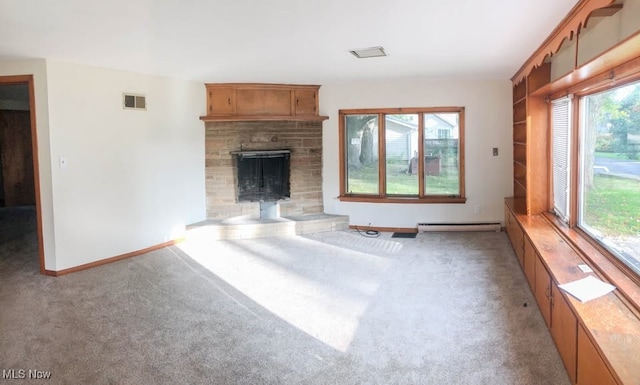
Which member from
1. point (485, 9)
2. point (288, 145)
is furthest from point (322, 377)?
point (288, 145)

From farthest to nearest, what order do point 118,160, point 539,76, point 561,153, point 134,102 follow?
point 134,102 → point 118,160 → point 539,76 → point 561,153

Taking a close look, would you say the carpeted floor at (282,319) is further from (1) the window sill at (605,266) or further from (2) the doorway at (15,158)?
(2) the doorway at (15,158)

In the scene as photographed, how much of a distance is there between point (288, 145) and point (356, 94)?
47.9 inches

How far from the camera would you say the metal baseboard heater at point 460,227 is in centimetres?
621

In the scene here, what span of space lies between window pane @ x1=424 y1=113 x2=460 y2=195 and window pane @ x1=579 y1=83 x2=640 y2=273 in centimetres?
252

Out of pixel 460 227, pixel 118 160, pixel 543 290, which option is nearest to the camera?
pixel 543 290

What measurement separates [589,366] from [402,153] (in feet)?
15.1

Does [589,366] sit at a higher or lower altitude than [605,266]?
lower

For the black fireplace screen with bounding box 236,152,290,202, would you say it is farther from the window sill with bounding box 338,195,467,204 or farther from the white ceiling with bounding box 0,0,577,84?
the white ceiling with bounding box 0,0,577,84

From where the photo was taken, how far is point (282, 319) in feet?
11.1

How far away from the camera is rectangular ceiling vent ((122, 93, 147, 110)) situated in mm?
5129

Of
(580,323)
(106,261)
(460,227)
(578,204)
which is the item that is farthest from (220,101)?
(580,323)

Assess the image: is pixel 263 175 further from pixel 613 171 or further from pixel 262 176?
pixel 613 171

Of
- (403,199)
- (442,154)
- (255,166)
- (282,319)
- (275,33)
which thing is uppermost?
(275,33)
